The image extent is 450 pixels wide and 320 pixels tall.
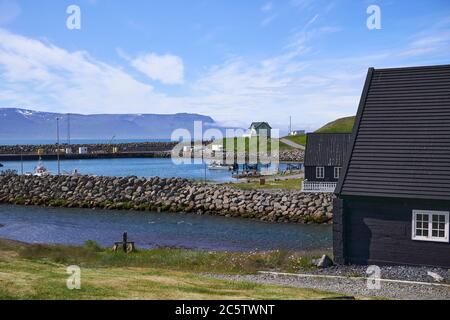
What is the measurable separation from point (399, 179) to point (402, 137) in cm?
203

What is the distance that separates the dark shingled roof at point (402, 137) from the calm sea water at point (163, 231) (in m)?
8.75

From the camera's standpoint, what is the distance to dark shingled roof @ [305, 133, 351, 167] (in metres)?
44.0

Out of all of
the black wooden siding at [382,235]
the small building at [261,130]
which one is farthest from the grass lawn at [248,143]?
the black wooden siding at [382,235]

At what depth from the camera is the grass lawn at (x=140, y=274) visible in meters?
12.6

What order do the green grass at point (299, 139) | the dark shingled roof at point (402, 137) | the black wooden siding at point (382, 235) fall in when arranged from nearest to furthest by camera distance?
the black wooden siding at point (382, 235)
the dark shingled roof at point (402, 137)
the green grass at point (299, 139)

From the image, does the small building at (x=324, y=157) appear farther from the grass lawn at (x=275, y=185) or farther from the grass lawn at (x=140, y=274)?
the grass lawn at (x=140, y=274)

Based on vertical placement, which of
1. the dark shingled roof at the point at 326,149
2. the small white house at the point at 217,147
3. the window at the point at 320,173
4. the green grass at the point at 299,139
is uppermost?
the green grass at the point at 299,139

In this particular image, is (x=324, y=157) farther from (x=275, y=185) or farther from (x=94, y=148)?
(x=94, y=148)

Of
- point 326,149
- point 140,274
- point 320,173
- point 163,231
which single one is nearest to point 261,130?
point 326,149

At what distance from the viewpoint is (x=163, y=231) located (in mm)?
35219

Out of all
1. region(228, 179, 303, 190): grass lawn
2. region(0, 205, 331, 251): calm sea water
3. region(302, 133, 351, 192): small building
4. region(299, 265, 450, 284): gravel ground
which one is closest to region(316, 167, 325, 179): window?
region(302, 133, 351, 192): small building

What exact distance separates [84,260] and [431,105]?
1607cm

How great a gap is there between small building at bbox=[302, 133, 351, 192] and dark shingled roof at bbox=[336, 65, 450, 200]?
21722mm
